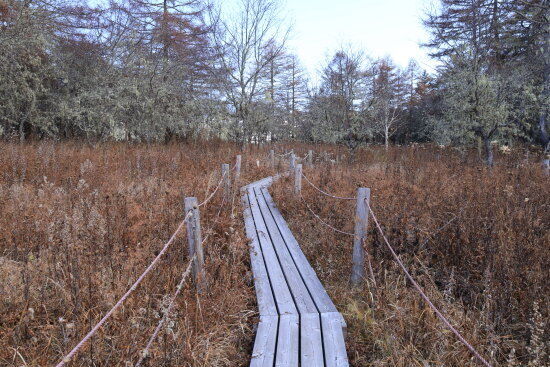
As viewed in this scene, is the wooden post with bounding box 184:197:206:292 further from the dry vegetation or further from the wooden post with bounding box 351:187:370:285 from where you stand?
the wooden post with bounding box 351:187:370:285

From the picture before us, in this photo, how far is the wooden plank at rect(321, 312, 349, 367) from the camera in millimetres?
2541

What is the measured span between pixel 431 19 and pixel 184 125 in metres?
11.8

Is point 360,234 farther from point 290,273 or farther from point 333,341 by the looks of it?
point 333,341

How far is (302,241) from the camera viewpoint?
18.1 ft

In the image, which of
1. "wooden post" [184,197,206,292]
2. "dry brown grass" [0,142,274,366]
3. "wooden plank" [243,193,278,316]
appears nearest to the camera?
"dry brown grass" [0,142,274,366]

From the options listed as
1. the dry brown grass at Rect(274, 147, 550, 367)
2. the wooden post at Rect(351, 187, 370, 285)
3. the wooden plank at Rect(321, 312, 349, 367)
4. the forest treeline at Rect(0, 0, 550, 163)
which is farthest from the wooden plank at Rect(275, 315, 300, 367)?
the forest treeline at Rect(0, 0, 550, 163)

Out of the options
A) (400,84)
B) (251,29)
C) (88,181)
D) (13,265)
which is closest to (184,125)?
(251,29)

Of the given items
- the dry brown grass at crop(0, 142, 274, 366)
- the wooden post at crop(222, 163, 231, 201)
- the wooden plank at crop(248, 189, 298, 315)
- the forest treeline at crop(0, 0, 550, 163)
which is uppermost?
the forest treeline at crop(0, 0, 550, 163)

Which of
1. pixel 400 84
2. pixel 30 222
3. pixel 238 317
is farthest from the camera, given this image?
pixel 400 84

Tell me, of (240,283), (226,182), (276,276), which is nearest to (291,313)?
(240,283)

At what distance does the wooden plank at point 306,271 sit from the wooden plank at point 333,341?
0.45ft

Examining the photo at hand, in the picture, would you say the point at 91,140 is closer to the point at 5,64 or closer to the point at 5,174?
the point at 5,64

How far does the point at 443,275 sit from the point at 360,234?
4.02 ft

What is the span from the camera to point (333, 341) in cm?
279
